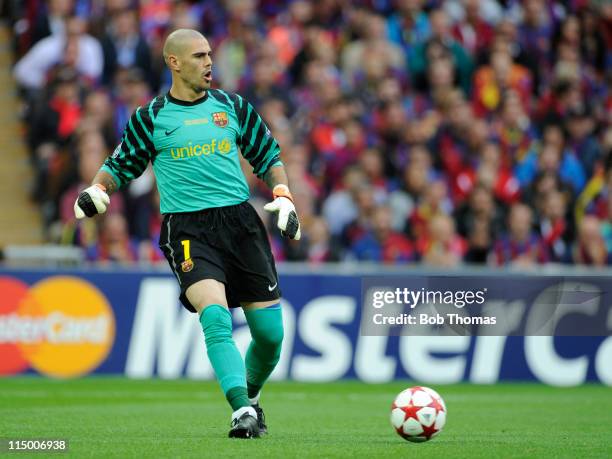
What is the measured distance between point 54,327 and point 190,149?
22.8 ft

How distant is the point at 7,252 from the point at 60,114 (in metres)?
2.64

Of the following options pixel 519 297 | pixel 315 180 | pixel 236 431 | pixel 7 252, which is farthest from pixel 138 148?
pixel 315 180

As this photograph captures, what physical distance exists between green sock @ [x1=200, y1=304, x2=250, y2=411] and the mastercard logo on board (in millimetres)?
7088

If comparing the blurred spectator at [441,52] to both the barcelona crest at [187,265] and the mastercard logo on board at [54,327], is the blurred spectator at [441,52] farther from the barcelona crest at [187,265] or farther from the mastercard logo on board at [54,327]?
the barcelona crest at [187,265]

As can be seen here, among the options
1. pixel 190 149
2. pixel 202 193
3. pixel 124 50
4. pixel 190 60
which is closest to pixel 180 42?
pixel 190 60

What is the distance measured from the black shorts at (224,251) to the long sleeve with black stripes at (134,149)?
401 mm

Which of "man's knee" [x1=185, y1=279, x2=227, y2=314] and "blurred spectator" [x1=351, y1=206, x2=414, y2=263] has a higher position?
"blurred spectator" [x1=351, y1=206, x2=414, y2=263]

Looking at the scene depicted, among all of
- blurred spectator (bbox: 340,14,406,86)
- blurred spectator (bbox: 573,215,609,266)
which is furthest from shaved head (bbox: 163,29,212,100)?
blurred spectator (bbox: 340,14,406,86)

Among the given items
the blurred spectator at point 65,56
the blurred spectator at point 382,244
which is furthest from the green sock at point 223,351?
the blurred spectator at point 65,56

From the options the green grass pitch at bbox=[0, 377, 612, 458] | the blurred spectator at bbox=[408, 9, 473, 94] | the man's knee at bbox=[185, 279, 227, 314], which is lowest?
the green grass pitch at bbox=[0, 377, 612, 458]

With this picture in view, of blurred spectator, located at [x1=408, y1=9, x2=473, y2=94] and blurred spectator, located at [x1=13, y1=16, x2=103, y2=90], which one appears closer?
blurred spectator, located at [x1=13, y1=16, x2=103, y2=90]

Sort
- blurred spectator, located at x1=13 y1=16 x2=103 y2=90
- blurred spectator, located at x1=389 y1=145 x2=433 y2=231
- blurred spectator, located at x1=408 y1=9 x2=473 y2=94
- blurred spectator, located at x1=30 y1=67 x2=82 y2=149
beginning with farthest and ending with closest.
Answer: blurred spectator, located at x1=408 y1=9 x2=473 y2=94, blurred spectator, located at x1=13 y1=16 x2=103 y2=90, blurred spectator, located at x1=30 y1=67 x2=82 y2=149, blurred spectator, located at x1=389 y1=145 x2=433 y2=231

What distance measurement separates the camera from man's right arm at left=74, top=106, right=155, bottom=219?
27.9ft

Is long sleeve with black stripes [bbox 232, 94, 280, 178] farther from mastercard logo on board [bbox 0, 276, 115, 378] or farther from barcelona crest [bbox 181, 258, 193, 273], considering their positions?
mastercard logo on board [bbox 0, 276, 115, 378]
